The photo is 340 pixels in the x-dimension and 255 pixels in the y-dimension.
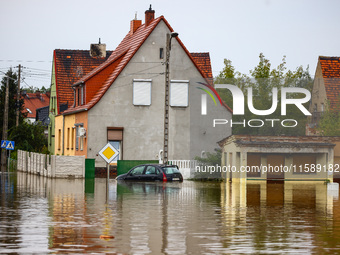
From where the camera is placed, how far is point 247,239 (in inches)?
608

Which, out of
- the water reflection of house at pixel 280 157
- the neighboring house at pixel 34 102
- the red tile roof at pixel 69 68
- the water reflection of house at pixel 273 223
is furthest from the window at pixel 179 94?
the neighboring house at pixel 34 102

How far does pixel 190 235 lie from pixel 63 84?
55710mm

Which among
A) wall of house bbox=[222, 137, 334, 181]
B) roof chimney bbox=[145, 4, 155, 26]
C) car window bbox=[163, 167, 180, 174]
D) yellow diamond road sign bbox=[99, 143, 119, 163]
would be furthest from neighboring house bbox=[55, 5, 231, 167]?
yellow diamond road sign bbox=[99, 143, 119, 163]

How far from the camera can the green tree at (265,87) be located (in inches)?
2335

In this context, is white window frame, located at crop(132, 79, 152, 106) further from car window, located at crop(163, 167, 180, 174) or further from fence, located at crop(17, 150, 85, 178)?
car window, located at crop(163, 167, 180, 174)

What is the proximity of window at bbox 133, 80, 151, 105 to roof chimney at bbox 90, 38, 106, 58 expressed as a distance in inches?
620

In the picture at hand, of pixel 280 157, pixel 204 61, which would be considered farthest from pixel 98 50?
pixel 280 157

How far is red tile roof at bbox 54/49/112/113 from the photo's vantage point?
69.9m

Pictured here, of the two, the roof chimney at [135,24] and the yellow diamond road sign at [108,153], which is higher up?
the roof chimney at [135,24]

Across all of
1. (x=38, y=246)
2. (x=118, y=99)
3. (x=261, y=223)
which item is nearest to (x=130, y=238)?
(x=38, y=246)

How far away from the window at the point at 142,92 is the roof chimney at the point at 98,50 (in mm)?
15740

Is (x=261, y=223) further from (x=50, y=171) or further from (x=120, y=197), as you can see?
(x=50, y=171)

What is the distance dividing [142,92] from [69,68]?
15.0 meters

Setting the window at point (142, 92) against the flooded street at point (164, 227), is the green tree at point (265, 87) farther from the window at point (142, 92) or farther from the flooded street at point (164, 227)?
the flooded street at point (164, 227)
